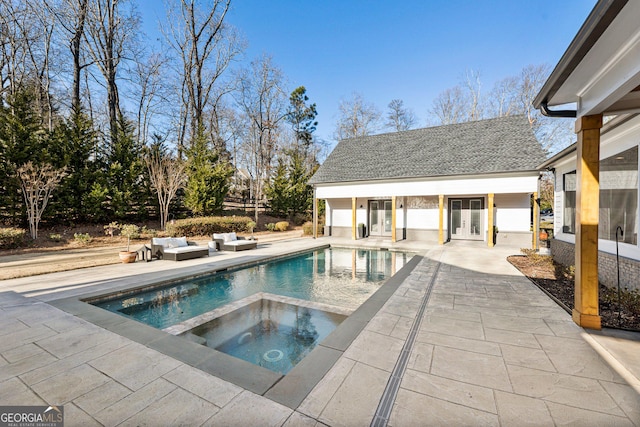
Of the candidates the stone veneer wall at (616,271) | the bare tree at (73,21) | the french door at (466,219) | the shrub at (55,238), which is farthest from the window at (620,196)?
the bare tree at (73,21)

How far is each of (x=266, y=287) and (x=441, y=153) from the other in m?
13.0

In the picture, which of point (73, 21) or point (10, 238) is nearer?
point (10, 238)

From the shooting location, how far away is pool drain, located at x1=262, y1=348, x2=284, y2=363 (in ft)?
12.5

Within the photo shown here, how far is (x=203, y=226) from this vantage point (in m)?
15.8

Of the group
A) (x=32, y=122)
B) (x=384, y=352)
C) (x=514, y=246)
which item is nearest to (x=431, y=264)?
(x=384, y=352)

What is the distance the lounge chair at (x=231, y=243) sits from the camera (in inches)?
458

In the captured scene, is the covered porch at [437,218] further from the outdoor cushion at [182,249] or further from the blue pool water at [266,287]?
the outdoor cushion at [182,249]

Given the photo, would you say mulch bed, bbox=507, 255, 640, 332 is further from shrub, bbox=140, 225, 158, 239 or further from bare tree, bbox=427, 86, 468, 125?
bare tree, bbox=427, 86, 468, 125

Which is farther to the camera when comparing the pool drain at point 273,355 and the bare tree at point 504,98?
the bare tree at point 504,98

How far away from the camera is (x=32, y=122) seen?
12633mm

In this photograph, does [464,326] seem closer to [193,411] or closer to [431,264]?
[193,411]

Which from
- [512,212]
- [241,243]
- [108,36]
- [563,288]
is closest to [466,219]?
[512,212]

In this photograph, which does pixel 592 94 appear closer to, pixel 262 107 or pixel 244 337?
pixel 244 337

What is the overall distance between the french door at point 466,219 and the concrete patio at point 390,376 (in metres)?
10.7
